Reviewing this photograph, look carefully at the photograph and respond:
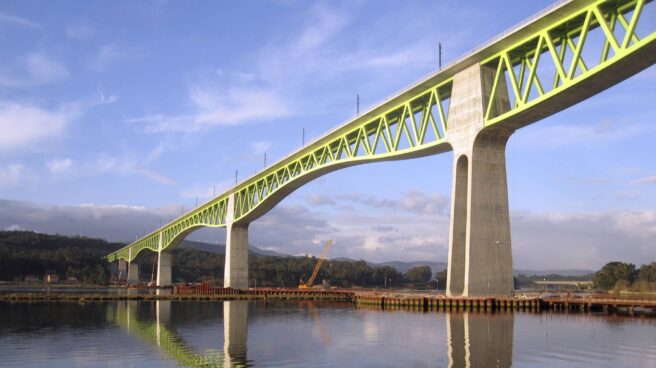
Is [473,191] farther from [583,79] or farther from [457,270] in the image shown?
[583,79]

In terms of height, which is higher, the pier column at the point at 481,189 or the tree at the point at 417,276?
the pier column at the point at 481,189

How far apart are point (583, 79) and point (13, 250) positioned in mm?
199533

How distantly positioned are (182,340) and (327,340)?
6.97m

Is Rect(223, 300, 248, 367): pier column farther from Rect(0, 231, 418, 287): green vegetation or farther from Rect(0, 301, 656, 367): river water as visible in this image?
Rect(0, 231, 418, 287): green vegetation

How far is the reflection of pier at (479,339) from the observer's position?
906 inches

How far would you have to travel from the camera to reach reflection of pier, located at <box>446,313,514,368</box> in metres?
23.0

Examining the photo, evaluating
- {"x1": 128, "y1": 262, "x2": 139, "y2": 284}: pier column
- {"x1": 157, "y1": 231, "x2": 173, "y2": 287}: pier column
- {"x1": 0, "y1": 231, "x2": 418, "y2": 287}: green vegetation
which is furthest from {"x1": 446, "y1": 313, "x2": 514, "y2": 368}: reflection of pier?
{"x1": 128, "y1": 262, "x2": 139, "y2": 284}: pier column

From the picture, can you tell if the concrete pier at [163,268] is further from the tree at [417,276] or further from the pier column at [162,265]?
the tree at [417,276]

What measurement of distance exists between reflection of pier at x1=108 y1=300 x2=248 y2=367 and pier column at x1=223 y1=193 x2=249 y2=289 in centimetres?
4543

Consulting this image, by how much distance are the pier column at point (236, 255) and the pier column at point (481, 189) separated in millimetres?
53058

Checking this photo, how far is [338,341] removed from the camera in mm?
29922

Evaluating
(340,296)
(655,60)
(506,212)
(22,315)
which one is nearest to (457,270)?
(506,212)

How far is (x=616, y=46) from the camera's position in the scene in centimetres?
3456

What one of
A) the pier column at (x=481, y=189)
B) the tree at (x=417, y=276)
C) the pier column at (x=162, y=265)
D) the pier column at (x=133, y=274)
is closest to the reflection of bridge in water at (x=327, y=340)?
the pier column at (x=481, y=189)
